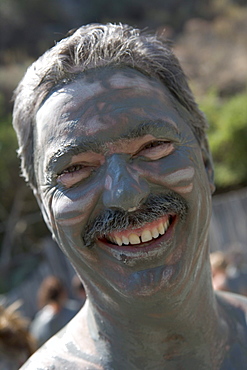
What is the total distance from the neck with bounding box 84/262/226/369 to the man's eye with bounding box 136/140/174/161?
1.43ft

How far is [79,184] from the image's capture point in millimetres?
1468

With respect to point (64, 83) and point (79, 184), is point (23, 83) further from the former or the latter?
point (79, 184)

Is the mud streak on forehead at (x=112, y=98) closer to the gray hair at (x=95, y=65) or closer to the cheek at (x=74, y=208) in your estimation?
the gray hair at (x=95, y=65)

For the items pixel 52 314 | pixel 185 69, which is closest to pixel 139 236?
pixel 185 69

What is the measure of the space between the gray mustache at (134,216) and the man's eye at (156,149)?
0.13m

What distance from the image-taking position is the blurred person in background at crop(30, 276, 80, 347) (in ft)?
15.8

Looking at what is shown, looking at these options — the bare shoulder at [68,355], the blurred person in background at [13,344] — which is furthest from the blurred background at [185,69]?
the blurred person in background at [13,344]

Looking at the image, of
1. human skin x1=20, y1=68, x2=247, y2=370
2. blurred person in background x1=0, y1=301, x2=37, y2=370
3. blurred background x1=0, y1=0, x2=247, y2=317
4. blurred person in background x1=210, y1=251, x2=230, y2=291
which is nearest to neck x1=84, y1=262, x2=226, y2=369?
human skin x1=20, y1=68, x2=247, y2=370

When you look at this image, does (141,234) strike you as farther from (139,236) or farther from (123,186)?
(123,186)

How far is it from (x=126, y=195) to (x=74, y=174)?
0.20 m

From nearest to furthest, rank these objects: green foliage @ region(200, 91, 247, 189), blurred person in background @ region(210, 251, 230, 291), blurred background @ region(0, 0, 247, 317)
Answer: blurred person in background @ region(210, 251, 230, 291), blurred background @ region(0, 0, 247, 317), green foliage @ region(200, 91, 247, 189)

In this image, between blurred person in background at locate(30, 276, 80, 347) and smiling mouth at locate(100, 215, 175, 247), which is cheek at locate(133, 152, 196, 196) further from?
blurred person in background at locate(30, 276, 80, 347)

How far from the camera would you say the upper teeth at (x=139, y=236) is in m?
1.42

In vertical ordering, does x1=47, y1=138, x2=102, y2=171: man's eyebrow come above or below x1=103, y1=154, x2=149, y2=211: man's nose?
above
